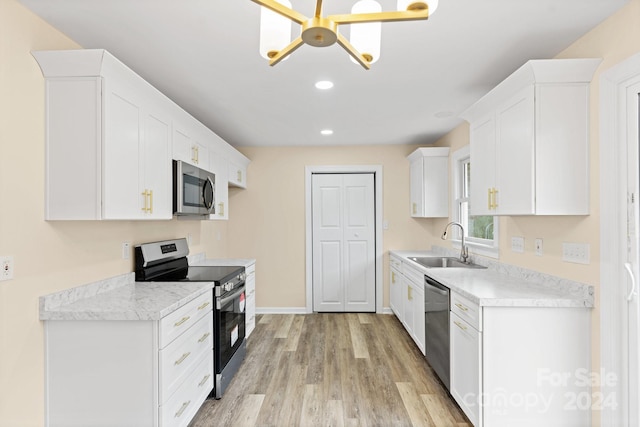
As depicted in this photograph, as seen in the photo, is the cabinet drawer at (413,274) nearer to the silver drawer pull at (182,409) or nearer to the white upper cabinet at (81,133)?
the silver drawer pull at (182,409)

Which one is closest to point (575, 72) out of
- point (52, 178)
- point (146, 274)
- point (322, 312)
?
point (52, 178)

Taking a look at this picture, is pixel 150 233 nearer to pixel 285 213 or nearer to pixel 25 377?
pixel 25 377

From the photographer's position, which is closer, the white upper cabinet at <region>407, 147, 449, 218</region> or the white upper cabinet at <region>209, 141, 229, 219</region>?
the white upper cabinet at <region>209, 141, 229, 219</region>

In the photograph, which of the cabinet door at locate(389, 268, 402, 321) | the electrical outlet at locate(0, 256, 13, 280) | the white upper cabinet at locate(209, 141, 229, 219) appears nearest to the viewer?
the electrical outlet at locate(0, 256, 13, 280)

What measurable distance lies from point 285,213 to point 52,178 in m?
3.33

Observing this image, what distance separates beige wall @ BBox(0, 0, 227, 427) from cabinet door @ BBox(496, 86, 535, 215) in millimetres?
2695

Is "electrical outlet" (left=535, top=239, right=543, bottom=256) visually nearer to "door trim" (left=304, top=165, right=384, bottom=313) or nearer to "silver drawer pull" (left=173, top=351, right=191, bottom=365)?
"silver drawer pull" (left=173, top=351, right=191, bottom=365)

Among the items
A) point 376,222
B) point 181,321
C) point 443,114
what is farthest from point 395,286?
point 181,321

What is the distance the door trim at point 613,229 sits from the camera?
74.0 inches

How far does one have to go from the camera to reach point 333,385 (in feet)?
9.61

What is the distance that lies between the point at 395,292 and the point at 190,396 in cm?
296

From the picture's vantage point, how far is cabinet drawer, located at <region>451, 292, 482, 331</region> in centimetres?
213

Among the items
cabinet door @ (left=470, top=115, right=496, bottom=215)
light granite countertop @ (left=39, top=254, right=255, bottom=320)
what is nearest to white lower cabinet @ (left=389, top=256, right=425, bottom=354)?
cabinet door @ (left=470, top=115, right=496, bottom=215)

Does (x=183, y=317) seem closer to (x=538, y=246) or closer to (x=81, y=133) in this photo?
(x=81, y=133)
